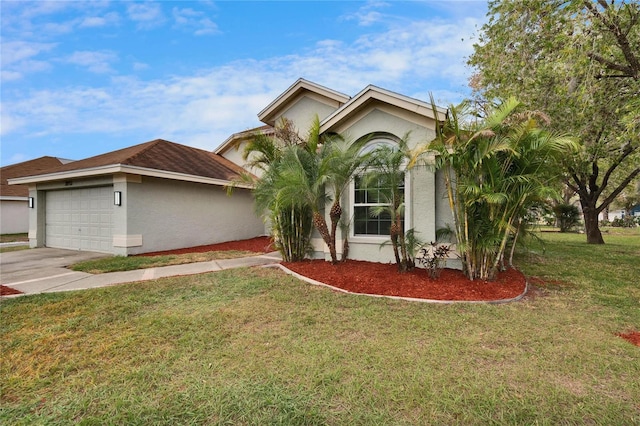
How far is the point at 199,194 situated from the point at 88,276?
616cm

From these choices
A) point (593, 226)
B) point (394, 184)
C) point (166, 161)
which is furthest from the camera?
point (593, 226)

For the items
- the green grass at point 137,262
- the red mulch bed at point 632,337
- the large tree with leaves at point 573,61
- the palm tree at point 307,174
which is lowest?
the red mulch bed at point 632,337

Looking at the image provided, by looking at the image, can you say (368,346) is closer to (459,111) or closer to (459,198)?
(459,198)

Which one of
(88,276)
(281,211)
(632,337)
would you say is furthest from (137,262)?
(632,337)

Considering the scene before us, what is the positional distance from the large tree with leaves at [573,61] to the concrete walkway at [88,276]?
360 inches

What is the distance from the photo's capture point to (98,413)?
102 inches

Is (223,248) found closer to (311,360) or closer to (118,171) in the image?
(118,171)

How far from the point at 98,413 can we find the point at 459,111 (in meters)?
7.09

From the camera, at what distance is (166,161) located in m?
12.4

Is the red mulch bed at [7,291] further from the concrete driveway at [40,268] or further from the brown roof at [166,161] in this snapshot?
the brown roof at [166,161]

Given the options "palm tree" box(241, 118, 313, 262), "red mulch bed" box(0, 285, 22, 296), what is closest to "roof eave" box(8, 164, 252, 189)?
"palm tree" box(241, 118, 313, 262)

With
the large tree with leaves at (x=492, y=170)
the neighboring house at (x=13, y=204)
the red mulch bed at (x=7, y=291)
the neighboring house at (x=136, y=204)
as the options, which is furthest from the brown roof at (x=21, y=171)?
the large tree with leaves at (x=492, y=170)

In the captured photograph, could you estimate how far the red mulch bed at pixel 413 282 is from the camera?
5762 millimetres

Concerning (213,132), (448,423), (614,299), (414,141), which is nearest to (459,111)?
(414,141)
